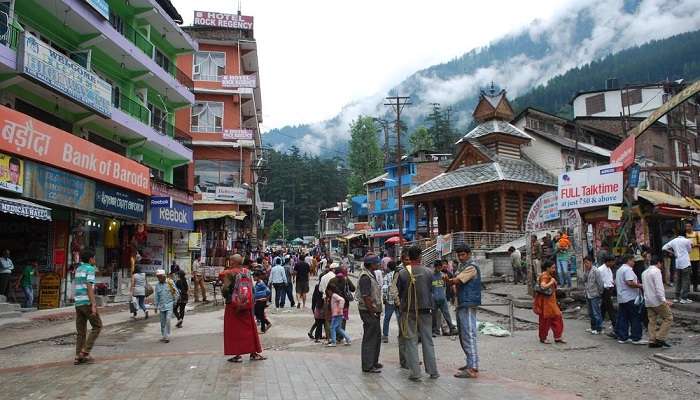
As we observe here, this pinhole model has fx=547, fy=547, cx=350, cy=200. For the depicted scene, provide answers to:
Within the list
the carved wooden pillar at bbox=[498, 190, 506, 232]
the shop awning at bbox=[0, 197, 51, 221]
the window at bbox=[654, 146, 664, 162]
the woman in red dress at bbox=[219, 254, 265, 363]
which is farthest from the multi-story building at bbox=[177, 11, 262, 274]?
the window at bbox=[654, 146, 664, 162]

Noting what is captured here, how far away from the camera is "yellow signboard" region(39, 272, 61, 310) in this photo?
16.9 metres

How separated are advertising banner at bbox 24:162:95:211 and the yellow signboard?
7.70 feet

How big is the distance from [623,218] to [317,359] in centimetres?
1175

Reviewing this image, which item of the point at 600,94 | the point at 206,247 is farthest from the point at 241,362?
the point at 600,94

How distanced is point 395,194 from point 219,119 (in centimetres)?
2622

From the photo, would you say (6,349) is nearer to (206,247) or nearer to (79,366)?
(79,366)

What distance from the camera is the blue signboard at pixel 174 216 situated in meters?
23.7

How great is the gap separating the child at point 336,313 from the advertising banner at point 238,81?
87.8ft

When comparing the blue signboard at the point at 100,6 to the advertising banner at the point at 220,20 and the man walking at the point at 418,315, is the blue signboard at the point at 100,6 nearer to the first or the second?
the man walking at the point at 418,315

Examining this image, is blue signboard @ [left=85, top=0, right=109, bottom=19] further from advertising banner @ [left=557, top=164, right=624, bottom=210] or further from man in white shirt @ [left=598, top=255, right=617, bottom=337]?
man in white shirt @ [left=598, top=255, right=617, bottom=337]

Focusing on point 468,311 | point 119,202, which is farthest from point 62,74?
point 468,311

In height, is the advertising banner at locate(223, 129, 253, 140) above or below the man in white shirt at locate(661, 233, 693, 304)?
above

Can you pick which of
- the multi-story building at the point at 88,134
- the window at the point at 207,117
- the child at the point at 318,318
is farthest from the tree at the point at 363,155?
the child at the point at 318,318

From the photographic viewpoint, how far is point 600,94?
171 feet
